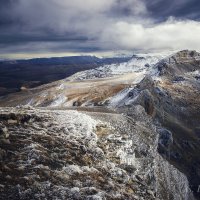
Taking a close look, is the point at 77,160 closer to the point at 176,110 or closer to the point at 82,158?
the point at 82,158

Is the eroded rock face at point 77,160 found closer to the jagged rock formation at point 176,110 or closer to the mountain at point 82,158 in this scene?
the mountain at point 82,158

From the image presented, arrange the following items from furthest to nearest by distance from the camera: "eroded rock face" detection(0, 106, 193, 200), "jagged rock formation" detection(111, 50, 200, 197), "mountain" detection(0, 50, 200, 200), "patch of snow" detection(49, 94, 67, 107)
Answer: "patch of snow" detection(49, 94, 67, 107) → "jagged rock formation" detection(111, 50, 200, 197) → "mountain" detection(0, 50, 200, 200) → "eroded rock face" detection(0, 106, 193, 200)

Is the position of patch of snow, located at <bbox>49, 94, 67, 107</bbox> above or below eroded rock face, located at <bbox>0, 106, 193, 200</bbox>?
below

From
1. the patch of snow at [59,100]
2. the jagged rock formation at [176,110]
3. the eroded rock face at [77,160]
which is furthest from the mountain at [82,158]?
the patch of snow at [59,100]

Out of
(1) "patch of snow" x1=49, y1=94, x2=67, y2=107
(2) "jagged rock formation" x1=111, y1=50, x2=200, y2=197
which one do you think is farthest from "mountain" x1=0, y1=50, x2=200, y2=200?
(1) "patch of snow" x1=49, y1=94, x2=67, y2=107

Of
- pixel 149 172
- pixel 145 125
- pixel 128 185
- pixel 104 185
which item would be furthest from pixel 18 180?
pixel 145 125

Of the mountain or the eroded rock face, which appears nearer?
the eroded rock face

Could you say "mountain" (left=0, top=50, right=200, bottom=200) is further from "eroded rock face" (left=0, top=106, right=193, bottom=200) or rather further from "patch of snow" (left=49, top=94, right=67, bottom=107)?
"patch of snow" (left=49, top=94, right=67, bottom=107)

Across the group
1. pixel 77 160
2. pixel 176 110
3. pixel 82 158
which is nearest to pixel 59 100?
pixel 176 110
